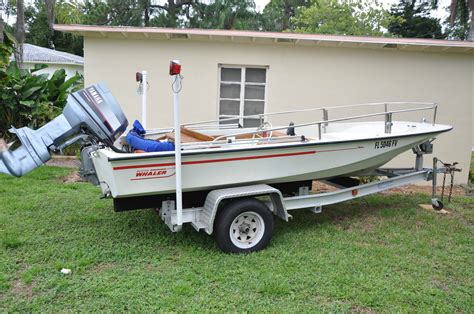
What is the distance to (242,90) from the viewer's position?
7.88 metres

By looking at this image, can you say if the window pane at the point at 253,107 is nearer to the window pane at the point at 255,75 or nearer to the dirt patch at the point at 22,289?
the window pane at the point at 255,75

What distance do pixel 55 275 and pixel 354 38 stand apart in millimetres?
6179

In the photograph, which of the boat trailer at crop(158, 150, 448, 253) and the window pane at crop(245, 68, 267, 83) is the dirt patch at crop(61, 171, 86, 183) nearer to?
the window pane at crop(245, 68, 267, 83)

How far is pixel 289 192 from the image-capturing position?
5035 mm

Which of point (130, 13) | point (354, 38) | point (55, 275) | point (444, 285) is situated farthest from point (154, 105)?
point (130, 13)

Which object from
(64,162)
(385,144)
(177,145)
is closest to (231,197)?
(177,145)

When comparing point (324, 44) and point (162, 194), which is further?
point (324, 44)

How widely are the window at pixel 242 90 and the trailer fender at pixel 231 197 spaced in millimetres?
3585

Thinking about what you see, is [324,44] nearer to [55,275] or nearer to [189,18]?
[55,275]

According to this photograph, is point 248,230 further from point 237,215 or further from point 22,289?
point 22,289

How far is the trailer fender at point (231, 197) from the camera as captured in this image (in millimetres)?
4117

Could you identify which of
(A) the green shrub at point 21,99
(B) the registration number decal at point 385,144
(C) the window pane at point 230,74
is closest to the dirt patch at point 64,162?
(A) the green shrub at point 21,99

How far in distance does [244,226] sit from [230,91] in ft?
13.4

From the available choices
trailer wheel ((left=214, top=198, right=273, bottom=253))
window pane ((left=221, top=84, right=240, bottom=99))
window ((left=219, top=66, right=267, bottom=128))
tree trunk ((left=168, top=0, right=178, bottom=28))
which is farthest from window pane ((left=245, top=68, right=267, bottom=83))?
tree trunk ((left=168, top=0, right=178, bottom=28))
